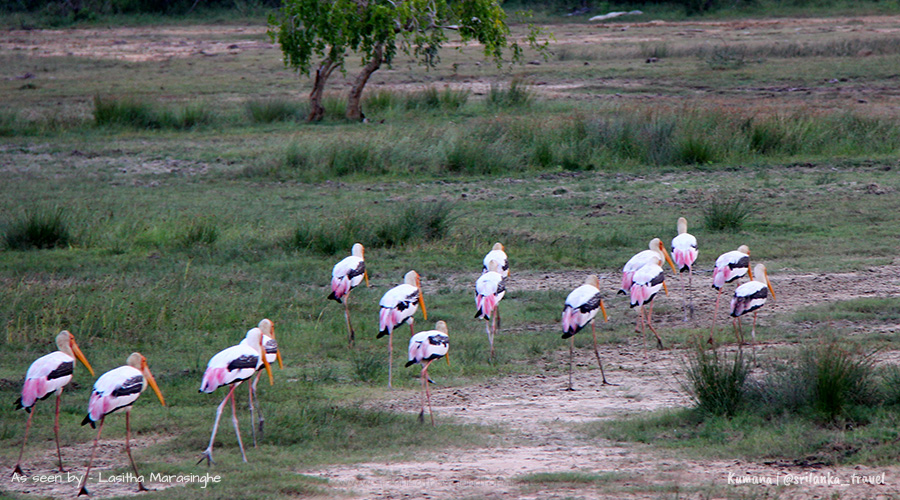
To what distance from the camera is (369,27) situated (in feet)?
65.3

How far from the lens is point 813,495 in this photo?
4.89 metres

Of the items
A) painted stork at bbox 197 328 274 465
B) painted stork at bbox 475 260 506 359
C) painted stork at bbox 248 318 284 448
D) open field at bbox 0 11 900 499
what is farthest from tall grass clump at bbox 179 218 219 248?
painted stork at bbox 197 328 274 465

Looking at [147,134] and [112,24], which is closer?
[147,134]

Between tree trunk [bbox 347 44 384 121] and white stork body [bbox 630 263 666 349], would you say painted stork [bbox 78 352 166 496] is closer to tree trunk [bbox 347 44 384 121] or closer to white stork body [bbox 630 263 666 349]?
white stork body [bbox 630 263 666 349]

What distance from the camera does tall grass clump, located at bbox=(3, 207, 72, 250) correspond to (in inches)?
451

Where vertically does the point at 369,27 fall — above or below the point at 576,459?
above

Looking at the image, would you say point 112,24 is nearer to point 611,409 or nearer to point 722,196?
point 722,196

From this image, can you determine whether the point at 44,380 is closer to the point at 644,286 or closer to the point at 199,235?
the point at 644,286

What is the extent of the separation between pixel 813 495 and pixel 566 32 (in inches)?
1403

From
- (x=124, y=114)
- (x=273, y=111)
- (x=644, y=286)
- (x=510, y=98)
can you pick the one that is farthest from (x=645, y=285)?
Result: (x=124, y=114)

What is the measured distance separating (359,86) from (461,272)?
11096 millimetres

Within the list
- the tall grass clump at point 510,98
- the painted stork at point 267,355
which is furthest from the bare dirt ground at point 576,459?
the tall grass clump at point 510,98

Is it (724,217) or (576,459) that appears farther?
(724,217)

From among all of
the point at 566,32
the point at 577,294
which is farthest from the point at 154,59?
the point at 577,294
